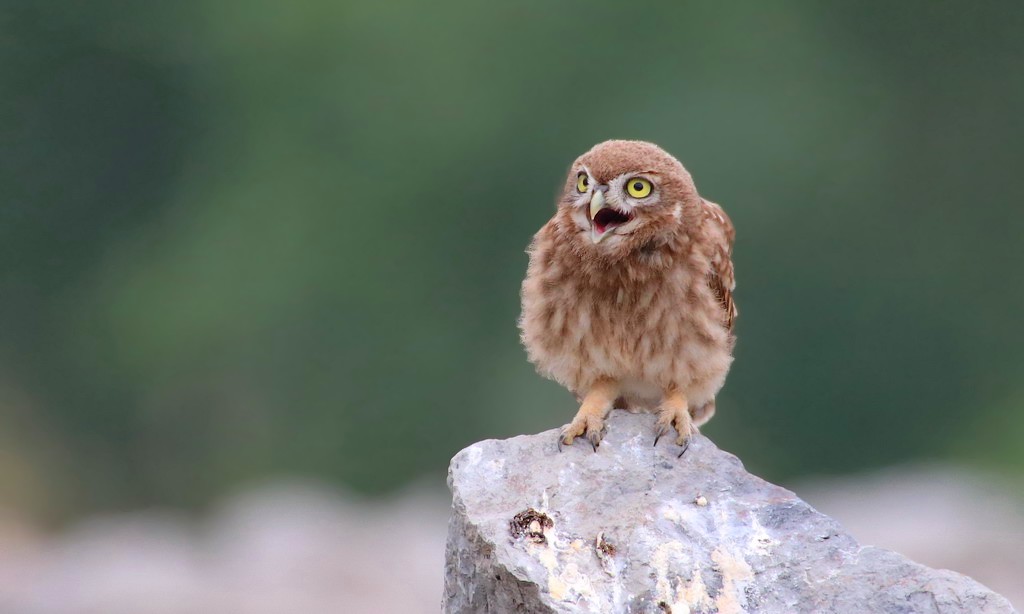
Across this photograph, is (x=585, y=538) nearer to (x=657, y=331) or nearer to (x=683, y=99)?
(x=657, y=331)

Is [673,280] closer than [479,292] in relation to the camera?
Yes

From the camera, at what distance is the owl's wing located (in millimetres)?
5359

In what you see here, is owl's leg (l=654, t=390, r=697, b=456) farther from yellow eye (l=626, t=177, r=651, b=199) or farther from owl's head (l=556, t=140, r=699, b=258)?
yellow eye (l=626, t=177, r=651, b=199)

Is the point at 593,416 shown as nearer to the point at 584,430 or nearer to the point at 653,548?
the point at 584,430

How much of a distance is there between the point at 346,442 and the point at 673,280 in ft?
37.4

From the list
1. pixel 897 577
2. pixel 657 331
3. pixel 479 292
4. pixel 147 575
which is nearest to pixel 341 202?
pixel 479 292

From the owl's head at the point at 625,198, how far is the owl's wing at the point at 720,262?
0.21 m

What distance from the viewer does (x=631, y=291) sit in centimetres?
519

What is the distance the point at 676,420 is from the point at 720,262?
0.70 meters

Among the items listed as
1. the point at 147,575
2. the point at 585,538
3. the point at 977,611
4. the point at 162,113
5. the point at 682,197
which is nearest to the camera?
the point at 977,611

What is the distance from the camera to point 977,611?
396cm

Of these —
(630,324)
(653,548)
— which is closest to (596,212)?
(630,324)

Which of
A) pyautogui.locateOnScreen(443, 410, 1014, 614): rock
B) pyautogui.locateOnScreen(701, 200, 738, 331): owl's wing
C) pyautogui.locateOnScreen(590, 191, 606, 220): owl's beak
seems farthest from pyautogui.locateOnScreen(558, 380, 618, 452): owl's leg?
pyautogui.locateOnScreen(590, 191, 606, 220): owl's beak

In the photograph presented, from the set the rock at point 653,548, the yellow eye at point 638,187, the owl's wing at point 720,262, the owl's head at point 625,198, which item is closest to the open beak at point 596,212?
the owl's head at point 625,198
